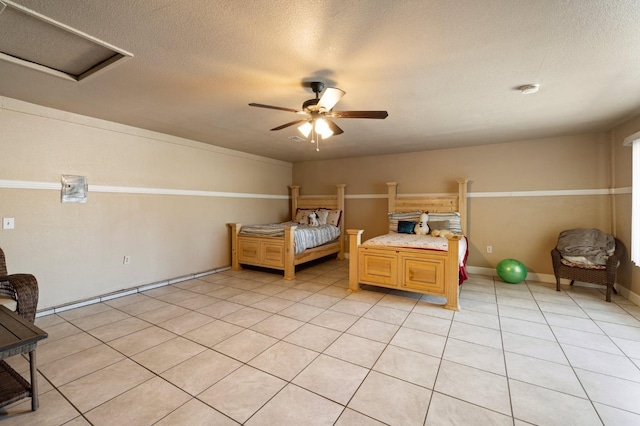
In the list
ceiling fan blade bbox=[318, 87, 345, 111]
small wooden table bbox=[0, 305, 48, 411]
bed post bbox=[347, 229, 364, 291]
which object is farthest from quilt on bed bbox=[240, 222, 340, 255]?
small wooden table bbox=[0, 305, 48, 411]

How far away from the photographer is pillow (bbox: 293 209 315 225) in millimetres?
6283

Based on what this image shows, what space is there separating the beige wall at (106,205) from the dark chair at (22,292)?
847 millimetres

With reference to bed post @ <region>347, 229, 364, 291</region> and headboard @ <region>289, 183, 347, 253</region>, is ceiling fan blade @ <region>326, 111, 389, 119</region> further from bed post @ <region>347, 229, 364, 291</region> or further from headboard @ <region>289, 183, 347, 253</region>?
headboard @ <region>289, 183, 347, 253</region>

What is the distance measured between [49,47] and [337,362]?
325cm

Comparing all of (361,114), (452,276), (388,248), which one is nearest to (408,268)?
(388,248)

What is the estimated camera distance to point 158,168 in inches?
170

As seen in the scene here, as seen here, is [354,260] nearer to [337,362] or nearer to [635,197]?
[337,362]

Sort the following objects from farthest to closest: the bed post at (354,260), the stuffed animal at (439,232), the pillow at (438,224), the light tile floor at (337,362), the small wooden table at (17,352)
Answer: the pillow at (438,224) < the stuffed animal at (439,232) < the bed post at (354,260) < the light tile floor at (337,362) < the small wooden table at (17,352)

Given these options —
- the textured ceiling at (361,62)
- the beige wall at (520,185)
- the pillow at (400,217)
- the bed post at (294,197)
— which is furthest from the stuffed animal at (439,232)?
the bed post at (294,197)

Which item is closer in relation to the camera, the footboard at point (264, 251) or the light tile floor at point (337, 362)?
the light tile floor at point (337, 362)

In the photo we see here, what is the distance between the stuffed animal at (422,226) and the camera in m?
4.90

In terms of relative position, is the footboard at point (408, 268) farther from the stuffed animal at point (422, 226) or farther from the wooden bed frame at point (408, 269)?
the stuffed animal at point (422, 226)

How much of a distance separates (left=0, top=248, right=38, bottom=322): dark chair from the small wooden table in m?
0.58

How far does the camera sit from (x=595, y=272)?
3.71 meters
